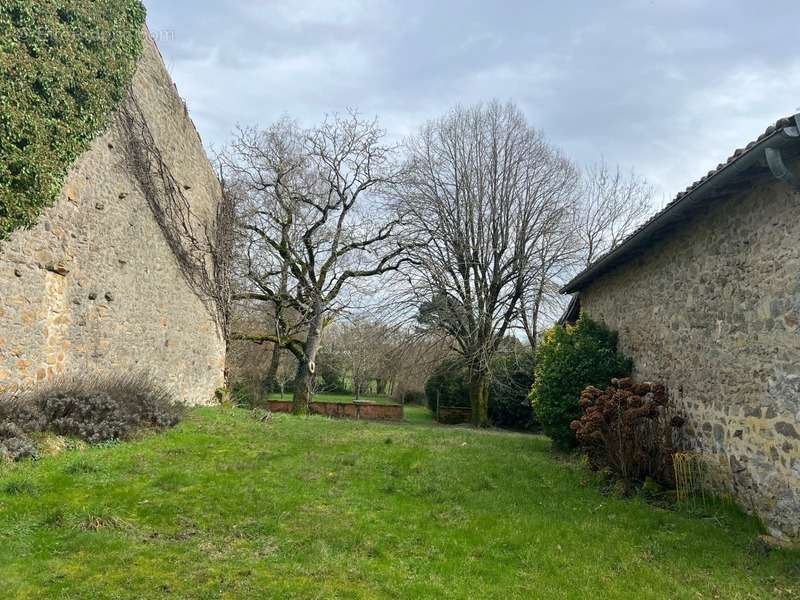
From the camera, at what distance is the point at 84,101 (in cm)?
748

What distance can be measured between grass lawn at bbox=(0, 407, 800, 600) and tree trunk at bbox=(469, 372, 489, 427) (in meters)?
12.1

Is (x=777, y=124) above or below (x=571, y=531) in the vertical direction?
above

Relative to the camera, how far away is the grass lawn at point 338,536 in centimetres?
374

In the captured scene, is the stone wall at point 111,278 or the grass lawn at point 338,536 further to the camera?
the stone wall at point 111,278

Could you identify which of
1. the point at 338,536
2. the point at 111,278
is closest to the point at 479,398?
the point at 111,278

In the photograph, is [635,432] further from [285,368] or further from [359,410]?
[285,368]

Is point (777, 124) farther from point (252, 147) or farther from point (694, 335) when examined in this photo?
point (252, 147)

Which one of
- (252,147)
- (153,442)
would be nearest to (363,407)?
(252,147)

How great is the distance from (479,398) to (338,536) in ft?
50.2

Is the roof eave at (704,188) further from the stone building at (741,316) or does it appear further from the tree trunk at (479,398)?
the tree trunk at (479,398)

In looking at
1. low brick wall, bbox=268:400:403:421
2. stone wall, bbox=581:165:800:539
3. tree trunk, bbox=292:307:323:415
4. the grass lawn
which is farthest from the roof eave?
low brick wall, bbox=268:400:403:421

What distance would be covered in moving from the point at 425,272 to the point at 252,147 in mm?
7136

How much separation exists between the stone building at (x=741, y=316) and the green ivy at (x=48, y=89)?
25.6ft

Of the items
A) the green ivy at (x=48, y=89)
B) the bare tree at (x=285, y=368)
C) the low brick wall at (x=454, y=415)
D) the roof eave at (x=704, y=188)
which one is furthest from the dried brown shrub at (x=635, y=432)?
the bare tree at (x=285, y=368)
